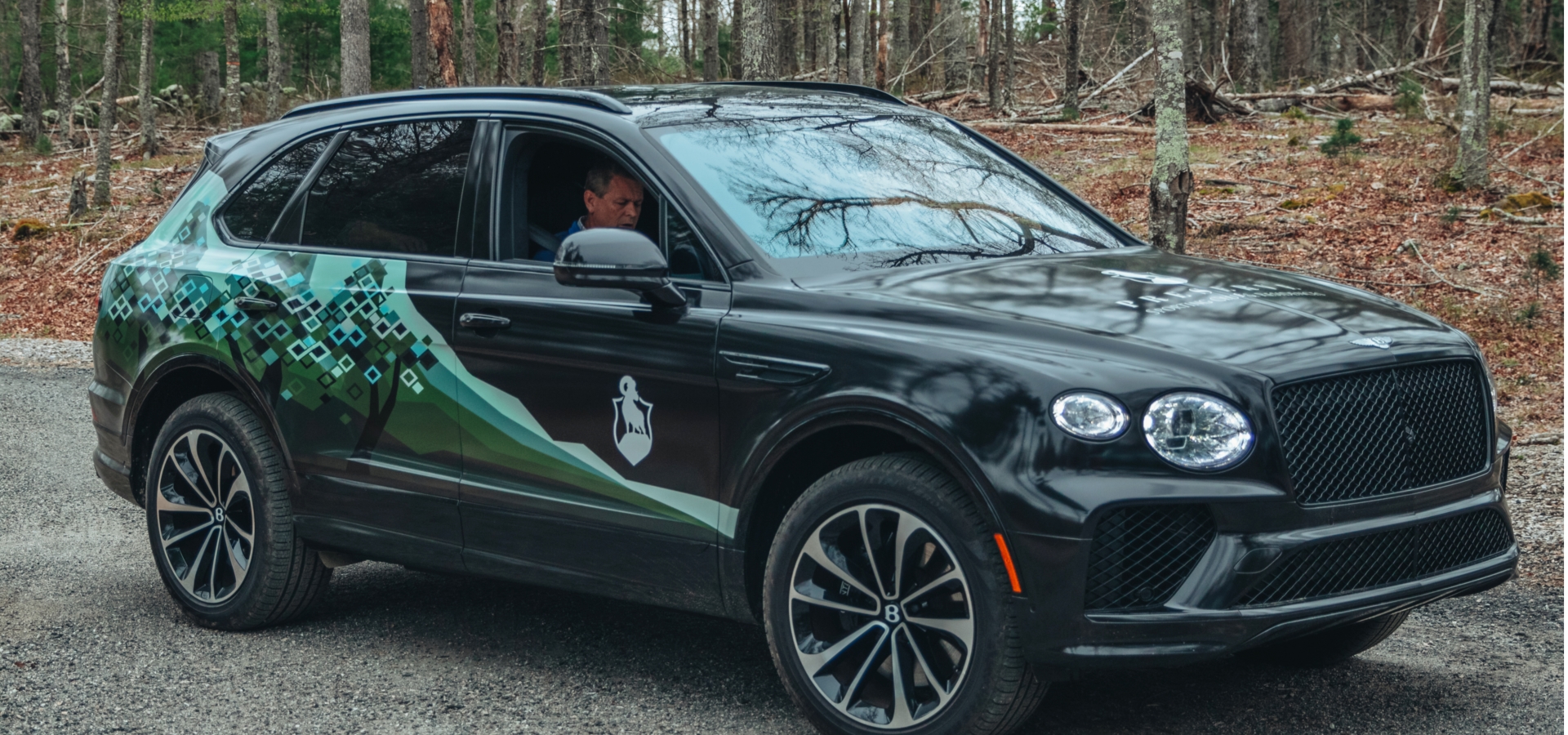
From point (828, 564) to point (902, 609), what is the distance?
0.73ft

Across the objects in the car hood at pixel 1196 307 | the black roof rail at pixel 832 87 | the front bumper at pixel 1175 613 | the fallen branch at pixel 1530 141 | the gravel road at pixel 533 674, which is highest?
the fallen branch at pixel 1530 141

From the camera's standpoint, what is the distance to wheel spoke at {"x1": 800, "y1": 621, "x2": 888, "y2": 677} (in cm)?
388

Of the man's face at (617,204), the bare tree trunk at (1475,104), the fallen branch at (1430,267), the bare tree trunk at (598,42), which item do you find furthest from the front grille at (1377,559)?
the bare tree trunk at (598,42)

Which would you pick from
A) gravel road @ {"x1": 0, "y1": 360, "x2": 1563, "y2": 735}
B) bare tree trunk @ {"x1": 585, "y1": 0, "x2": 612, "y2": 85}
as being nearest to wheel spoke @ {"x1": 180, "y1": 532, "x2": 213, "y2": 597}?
gravel road @ {"x1": 0, "y1": 360, "x2": 1563, "y2": 735}

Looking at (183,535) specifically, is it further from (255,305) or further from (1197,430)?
(1197,430)

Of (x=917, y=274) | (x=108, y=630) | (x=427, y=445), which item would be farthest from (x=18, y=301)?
(x=917, y=274)

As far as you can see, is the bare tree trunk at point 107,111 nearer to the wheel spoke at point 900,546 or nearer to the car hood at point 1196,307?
the car hood at point 1196,307

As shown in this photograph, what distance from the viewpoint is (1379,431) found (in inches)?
143

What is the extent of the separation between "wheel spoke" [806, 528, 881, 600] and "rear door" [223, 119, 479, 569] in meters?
1.39

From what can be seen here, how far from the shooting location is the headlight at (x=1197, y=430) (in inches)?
135

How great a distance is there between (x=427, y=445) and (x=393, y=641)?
0.93 metres

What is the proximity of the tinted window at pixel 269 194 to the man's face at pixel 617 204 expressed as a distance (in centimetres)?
129

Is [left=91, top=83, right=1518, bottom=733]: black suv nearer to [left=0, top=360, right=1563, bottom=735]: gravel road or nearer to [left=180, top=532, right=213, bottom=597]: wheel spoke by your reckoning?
[left=180, top=532, right=213, bottom=597]: wheel spoke

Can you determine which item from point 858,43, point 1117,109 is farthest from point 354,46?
point 1117,109
